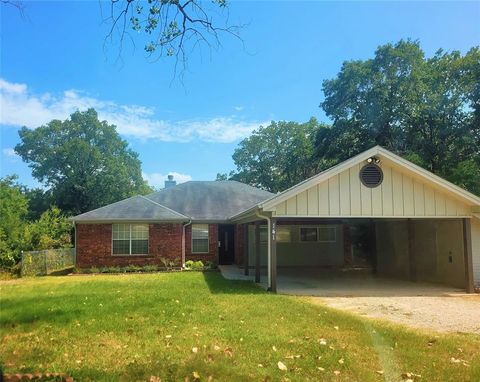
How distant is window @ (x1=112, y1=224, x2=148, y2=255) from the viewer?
762 inches

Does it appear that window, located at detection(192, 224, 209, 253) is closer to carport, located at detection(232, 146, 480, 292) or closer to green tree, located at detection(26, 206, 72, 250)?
carport, located at detection(232, 146, 480, 292)

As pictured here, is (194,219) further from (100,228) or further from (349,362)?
(349,362)

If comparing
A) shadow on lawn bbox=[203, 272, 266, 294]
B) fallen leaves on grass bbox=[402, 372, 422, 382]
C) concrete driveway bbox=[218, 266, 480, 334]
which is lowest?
concrete driveway bbox=[218, 266, 480, 334]

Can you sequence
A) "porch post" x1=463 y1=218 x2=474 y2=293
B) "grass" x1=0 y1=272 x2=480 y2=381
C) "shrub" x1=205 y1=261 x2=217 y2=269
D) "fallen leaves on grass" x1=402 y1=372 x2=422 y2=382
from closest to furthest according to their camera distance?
1. "fallen leaves on grass" x1=402 y1=372 x2=422 y2=382
2. "grass" x1=0 y1=272 x2=480 y2=381
3. "porch post" x1=463 y1=218 x2=474 y2=293
4. "shrub" x1=205 y1=261 x2=217 y2=269

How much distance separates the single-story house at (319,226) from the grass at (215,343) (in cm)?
390

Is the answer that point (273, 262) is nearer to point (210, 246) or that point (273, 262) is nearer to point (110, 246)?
point (210, 246)

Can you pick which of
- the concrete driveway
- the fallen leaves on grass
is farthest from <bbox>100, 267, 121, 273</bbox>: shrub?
the fallen leaves on grass

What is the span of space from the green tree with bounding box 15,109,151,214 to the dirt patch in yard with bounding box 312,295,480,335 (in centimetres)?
3284

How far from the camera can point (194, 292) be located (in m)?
11.2

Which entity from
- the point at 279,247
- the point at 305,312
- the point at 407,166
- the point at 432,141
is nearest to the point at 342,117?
the point at 432,141

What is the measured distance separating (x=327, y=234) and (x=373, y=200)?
9.29m

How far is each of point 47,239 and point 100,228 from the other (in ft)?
14.5

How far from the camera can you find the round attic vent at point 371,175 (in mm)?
12672

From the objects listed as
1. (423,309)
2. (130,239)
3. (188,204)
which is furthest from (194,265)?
(423,309)
